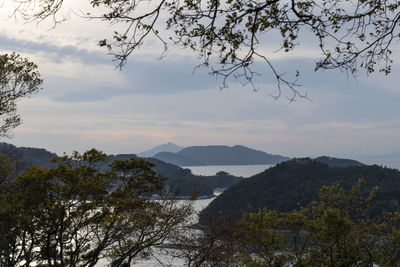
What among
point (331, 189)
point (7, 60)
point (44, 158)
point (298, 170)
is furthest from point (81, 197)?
point (44, 158)

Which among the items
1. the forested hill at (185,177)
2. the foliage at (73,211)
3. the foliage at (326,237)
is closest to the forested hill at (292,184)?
the forested hill at (185,177)

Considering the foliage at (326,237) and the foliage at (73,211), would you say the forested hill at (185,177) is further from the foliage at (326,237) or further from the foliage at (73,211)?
the foliage at (326,237)

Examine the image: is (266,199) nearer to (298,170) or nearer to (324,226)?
(298,170)

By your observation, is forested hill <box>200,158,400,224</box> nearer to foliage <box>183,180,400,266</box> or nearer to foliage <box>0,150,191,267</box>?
foliage <box>0,150,191,267</box>

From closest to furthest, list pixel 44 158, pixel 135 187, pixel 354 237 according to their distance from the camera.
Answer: pixel 354 237 < pixel 135 187 < pixel 44 158

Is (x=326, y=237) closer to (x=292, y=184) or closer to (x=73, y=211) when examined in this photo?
(x=73, y=211)

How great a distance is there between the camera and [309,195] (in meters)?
74.2

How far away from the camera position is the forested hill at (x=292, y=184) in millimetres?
72188

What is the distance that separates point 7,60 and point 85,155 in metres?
4.11

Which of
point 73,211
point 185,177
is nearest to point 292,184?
point 185,177

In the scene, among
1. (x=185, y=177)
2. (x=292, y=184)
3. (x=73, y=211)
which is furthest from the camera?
(x=185, y=177)

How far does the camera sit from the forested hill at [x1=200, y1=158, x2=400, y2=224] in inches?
2842

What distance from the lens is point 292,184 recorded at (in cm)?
8006

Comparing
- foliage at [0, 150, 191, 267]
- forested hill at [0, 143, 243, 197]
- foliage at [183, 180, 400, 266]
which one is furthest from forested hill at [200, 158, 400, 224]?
foliage at [183, 180, 400, 266]
